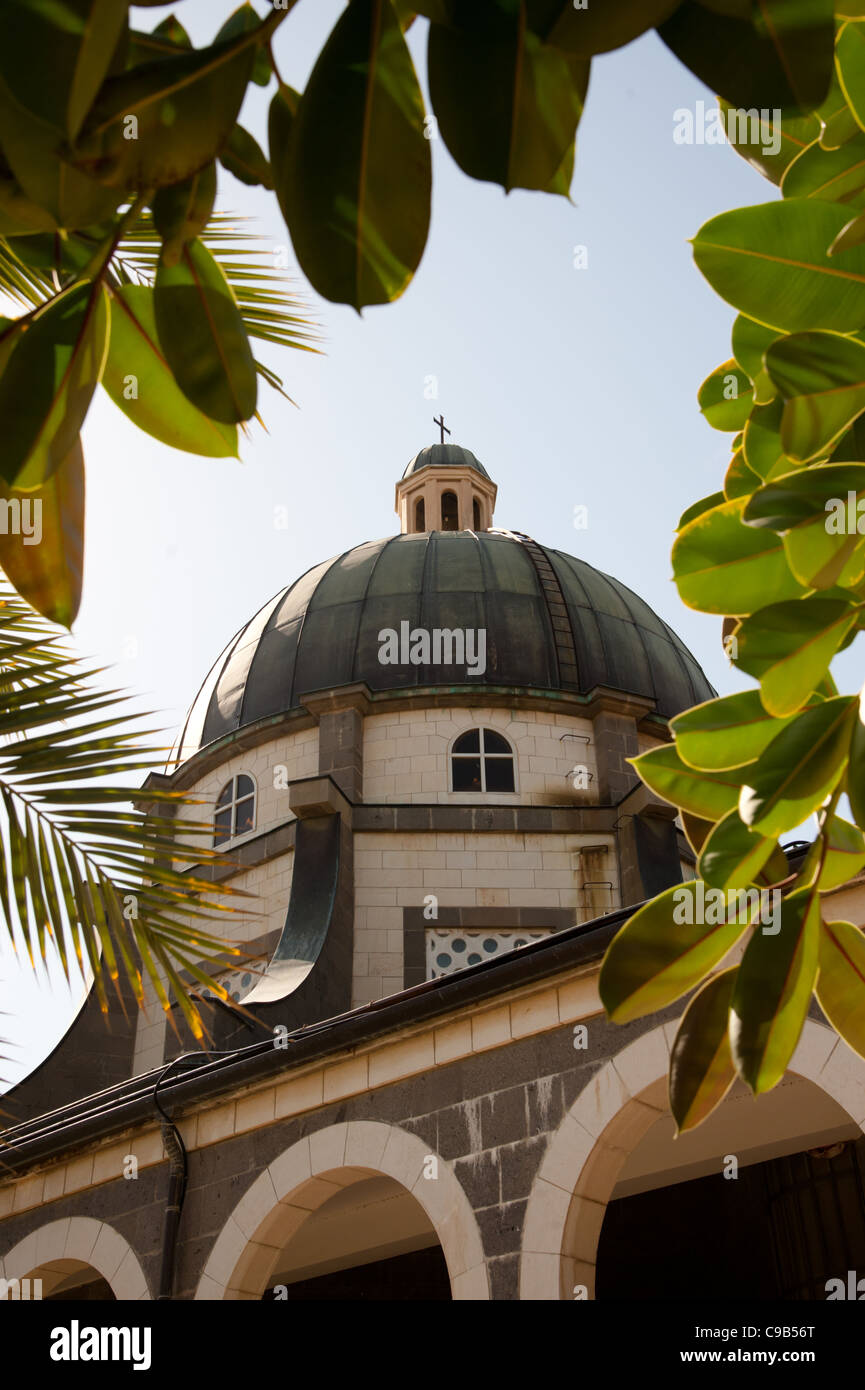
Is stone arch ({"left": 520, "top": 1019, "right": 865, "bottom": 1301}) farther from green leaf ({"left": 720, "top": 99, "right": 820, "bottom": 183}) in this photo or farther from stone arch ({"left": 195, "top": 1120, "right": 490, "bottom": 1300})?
green leaf ({"left": 720, "top": 99, "right": 820, "bottom": 183})

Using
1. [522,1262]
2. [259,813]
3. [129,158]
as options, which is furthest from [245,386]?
[259,813]

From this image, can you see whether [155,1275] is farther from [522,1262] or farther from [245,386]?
[245,386]

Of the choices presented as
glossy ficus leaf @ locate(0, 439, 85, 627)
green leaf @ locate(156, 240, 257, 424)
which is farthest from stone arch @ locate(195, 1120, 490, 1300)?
green leaf @ locate(156, 240, 257, 424)

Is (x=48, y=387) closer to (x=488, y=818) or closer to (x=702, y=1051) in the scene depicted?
(x=702, y=1051)

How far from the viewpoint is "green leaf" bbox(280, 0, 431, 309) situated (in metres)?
0.87

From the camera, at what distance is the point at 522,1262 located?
8.34 meters

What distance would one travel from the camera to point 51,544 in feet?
3.34

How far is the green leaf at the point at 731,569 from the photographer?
1.40 m

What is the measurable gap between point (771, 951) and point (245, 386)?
685 millimetres

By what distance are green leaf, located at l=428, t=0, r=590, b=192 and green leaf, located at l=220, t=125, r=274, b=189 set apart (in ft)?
0.91

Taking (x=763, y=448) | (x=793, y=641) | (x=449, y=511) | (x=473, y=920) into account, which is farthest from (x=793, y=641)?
(x=449, y=511)

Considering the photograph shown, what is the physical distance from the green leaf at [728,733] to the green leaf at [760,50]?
26.7 inches

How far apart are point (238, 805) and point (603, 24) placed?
19272mm

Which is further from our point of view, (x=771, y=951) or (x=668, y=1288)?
(x=668, y=1288)
